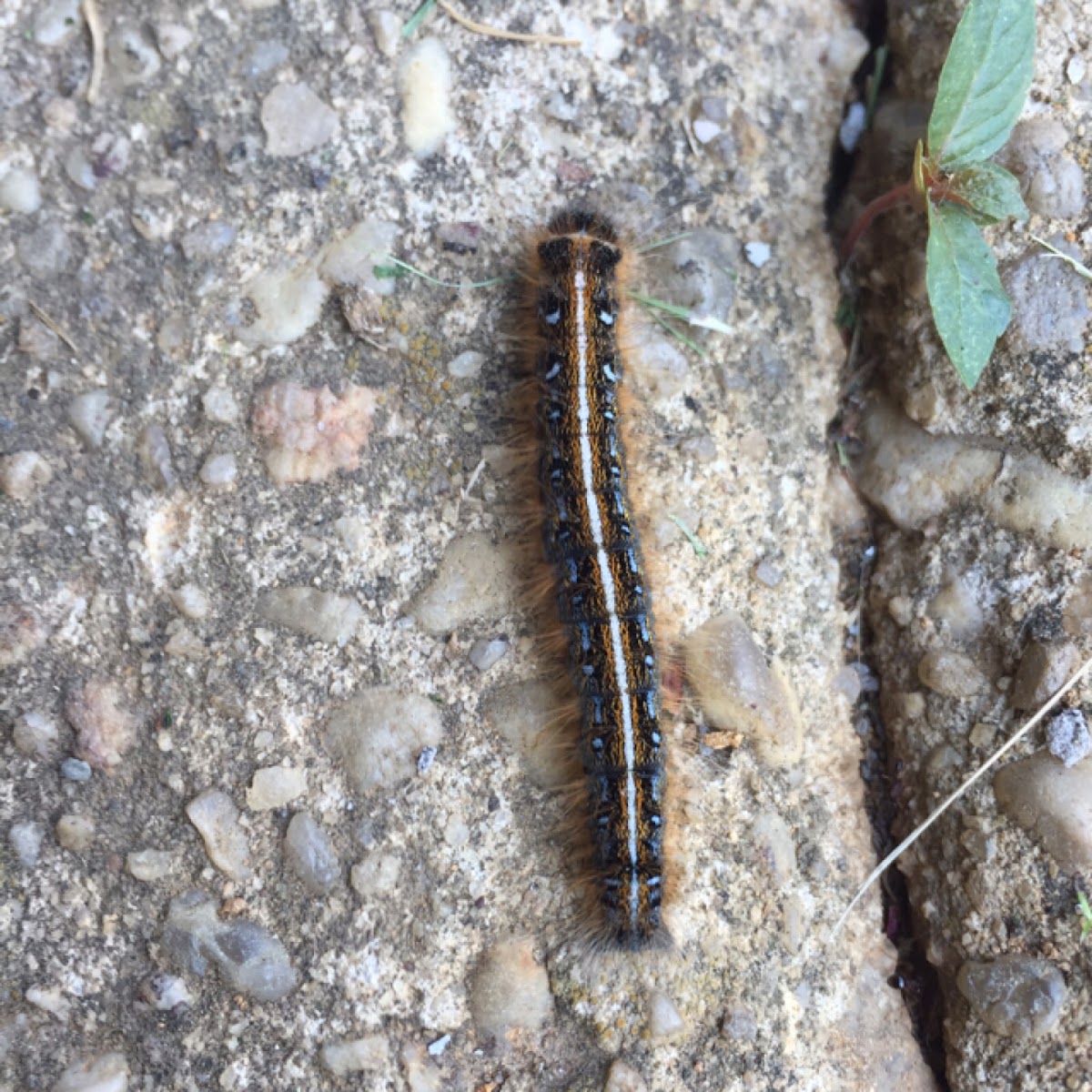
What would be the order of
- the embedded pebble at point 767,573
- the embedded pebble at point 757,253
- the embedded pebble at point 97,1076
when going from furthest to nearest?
the embedded pebble at point 757,253 → the embedded pebble at point 767,573 → the embedded pebble at point 97,1076

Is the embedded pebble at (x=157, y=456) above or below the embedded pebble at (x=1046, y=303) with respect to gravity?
below

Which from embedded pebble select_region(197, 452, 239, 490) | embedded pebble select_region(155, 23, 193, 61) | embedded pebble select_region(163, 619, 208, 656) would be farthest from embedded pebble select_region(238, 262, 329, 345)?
embedded pebble select_region(163, 619, 208, 656)

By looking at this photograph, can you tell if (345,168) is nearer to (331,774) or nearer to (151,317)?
(151,317)

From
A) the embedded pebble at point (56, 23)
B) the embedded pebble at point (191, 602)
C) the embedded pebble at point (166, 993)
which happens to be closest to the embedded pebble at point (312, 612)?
the embedded pebble at point (191, 602)

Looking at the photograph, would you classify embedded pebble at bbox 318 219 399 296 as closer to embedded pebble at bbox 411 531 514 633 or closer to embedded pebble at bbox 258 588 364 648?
embedded pebble at bbox 411 531 514 633

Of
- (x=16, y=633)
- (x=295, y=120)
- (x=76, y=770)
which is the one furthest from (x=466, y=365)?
(x=76, y=770)

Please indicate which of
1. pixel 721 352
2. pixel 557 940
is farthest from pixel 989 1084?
pixel 721 352

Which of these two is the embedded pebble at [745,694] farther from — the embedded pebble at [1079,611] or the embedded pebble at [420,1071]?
the embedded pebble at [420,1071]
